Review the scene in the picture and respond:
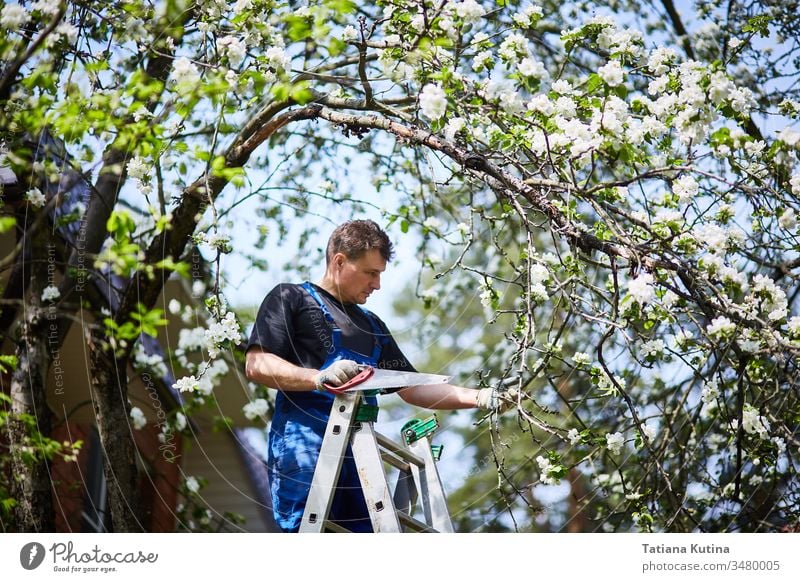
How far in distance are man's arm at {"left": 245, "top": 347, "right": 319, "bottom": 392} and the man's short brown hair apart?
0.99 feet

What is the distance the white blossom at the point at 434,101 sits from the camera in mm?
1614

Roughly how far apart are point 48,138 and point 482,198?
3.95ft

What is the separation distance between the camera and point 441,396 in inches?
77.4

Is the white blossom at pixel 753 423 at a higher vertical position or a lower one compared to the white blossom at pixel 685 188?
lower

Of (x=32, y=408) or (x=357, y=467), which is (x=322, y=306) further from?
(x=32, y=408)

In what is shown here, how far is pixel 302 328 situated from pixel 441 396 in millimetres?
352

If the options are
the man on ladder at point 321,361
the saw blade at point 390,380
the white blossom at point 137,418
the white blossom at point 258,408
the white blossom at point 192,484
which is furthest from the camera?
the white blossom at point 192,484

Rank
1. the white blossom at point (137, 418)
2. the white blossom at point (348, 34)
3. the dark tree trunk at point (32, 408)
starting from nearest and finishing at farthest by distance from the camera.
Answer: the white blossom at point (348, 34)
the dark tree trunk at point (32, 408)
the white blossom at point (137, 418)

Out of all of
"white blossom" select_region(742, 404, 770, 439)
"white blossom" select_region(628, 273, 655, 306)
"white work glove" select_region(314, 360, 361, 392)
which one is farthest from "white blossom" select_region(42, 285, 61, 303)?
"white blossom" select_region(742, 404, 770, 439)

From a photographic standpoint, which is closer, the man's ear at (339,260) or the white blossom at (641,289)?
the white blossom at (641,289)

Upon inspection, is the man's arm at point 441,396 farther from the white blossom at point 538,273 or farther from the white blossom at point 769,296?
the white blossom at point 769,296

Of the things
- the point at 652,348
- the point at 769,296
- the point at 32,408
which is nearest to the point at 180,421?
the point at 32,408
